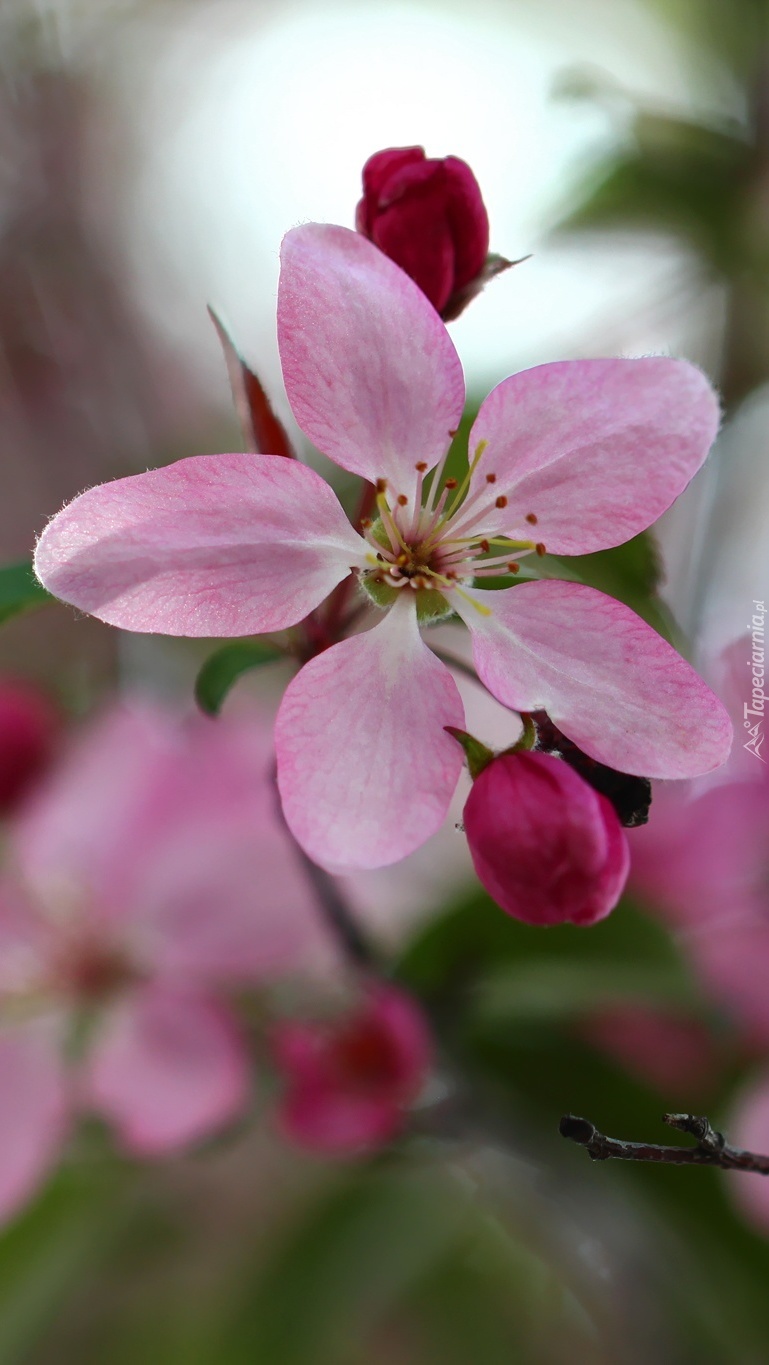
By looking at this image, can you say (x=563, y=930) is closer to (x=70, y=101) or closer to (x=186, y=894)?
(x=186, y=894)

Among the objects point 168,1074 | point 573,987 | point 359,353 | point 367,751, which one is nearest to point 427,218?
point 359,353

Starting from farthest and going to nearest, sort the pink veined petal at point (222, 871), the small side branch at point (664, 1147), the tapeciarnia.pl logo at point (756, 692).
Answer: the pink veined petal at point (222, 871) → the tapeciarnia.pl logo at point (756, 692) → the small side branch at point (664, 1147)

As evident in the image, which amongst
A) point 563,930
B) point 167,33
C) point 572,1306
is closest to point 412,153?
point 563,930

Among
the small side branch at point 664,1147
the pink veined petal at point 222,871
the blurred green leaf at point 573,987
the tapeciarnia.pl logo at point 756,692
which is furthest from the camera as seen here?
the pink veined petal at point 222,871

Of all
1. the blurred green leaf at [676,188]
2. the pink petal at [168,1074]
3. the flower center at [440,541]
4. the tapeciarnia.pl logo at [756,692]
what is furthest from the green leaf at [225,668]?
the blurred green leaf at [676,188]

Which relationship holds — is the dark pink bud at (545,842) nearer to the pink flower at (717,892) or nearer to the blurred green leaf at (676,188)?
the pink flower at (717,892)

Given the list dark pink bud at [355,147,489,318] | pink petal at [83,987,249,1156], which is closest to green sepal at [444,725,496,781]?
dark pink bud at [355,147,489,318]

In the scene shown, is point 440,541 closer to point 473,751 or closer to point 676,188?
point 473,751
